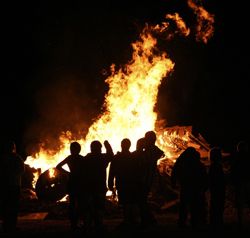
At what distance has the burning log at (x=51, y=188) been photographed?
48.6 feet

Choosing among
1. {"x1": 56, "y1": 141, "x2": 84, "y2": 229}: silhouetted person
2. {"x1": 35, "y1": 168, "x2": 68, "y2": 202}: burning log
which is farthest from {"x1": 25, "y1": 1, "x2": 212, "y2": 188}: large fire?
{"x1": 56, "y1": 141, "x2": 84, "y2": 229}: silhouetted person

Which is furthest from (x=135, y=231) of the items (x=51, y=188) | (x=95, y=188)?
(x=51, y=188)

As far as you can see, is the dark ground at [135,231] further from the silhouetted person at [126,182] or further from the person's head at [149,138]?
the person's head at [149,138]

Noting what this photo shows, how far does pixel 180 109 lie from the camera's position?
33.2m

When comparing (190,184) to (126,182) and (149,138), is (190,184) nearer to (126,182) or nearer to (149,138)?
(149,138)

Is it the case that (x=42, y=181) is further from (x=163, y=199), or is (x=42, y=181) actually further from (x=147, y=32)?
(x=147, y=32)

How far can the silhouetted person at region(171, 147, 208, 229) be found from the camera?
10.4 metres

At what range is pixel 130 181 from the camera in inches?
392

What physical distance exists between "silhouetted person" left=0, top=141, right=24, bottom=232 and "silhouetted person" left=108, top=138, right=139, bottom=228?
2169 mm

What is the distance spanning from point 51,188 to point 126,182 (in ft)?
18.1

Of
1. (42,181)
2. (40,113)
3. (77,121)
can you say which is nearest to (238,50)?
(77,121)

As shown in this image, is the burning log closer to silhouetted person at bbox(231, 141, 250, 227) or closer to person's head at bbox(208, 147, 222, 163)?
person's head at bbox(208, 147, 222, 163)

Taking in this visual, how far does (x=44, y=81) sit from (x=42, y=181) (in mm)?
19553

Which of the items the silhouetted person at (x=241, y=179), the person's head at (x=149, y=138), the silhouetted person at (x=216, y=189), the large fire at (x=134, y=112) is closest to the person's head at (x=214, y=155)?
the silhouetted person at (x=216, y=189)
